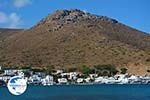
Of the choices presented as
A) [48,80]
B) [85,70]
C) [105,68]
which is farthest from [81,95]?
[105,68]

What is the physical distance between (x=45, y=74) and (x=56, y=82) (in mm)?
8386

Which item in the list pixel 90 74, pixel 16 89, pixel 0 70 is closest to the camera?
pixel 16 89

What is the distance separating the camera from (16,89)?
15.0 meters

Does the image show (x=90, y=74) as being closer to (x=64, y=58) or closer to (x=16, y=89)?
(x=64, y=58)

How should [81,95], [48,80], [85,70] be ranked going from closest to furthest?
1. [81,95]
2. [48,80]
3. [85,70]

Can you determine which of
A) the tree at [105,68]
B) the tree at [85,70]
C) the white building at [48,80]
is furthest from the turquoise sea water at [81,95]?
the tree at [85,70]

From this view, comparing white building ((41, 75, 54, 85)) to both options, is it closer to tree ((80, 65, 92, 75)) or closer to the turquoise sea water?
tree ((80, 65, 92, 75))

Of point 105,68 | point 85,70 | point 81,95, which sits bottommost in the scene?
point 81,95

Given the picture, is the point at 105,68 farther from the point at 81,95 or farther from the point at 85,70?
the point at 81,95

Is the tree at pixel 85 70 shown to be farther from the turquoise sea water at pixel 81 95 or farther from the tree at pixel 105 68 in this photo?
the turquoise sea water at pixel 81 95

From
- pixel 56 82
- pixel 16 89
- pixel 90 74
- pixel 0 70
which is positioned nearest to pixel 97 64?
pixel 90 74

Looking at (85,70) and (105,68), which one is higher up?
(105,68)

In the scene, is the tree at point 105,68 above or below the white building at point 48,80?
above

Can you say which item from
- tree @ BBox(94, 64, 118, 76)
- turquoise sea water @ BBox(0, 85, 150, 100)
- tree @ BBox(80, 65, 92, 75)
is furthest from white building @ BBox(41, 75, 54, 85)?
turquoise sea water @ BBox(0, 85, 150, 100)
